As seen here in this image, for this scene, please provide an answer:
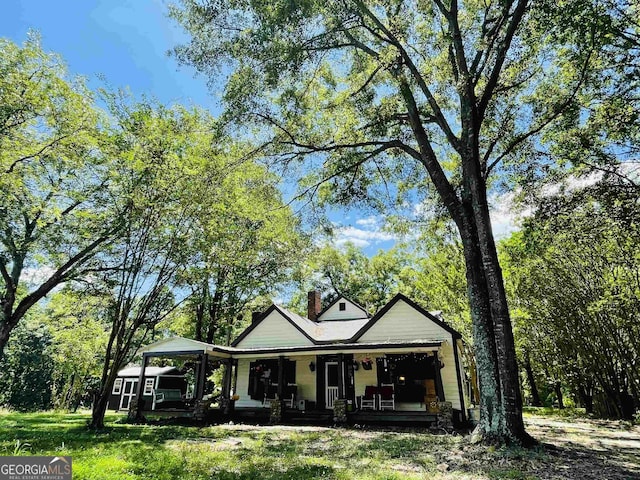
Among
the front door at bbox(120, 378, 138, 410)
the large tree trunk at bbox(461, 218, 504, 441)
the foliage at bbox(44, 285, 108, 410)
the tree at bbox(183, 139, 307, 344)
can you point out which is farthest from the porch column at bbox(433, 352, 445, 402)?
the front door at bbox(120, 378, 138, 410)

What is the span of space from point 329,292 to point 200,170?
76.4ft

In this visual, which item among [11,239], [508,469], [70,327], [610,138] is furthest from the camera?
[70,327]

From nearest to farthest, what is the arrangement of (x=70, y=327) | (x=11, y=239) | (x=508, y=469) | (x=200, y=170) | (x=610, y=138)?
(x=508, y=469)
(x=610, y=138)
(x=200, y=170)
(x=11, y=239)
(x=70, y=327)

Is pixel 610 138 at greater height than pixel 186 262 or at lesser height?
greater

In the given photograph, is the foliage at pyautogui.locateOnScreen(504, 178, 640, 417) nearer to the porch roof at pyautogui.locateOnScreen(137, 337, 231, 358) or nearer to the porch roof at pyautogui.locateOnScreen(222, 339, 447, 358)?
the porch roof at pyautogui.locateOnScreen(222, 339, 447, 358)

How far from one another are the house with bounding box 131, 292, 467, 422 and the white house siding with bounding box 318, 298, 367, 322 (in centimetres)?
273

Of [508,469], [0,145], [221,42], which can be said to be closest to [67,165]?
[0,145]

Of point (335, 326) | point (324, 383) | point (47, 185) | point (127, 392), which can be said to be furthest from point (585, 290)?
point (127, 392)

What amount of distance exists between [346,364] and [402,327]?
2964 mm

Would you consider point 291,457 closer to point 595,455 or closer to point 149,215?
point 595,455

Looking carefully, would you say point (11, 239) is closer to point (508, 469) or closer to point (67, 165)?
point (67, 165)

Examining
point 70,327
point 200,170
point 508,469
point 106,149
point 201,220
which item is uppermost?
point 106,149

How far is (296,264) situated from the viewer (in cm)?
2248

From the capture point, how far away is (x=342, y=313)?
840 inches
